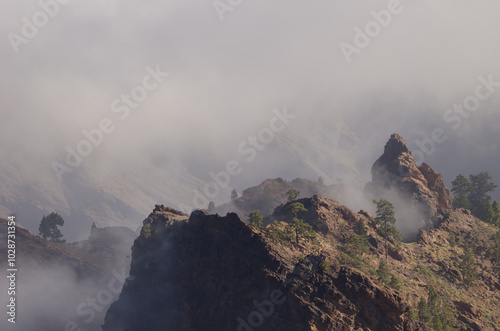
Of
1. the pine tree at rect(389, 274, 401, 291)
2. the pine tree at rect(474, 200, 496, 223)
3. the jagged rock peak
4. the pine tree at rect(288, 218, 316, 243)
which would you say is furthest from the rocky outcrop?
the pine tree at rect(474, 200, 496, 223)

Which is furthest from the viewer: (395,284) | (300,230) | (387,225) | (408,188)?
(408,188)

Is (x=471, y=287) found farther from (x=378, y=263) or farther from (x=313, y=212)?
(x=313, y=212)

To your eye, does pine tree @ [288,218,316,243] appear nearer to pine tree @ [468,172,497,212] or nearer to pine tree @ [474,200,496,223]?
pine tree @ [474,200,496,223]

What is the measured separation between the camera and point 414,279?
13662 centimetres

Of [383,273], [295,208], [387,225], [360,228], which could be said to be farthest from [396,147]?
[383,273]

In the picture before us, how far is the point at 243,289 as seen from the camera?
10706cm

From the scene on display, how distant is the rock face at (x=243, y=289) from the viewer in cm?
9831

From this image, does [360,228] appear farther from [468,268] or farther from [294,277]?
[294,277]

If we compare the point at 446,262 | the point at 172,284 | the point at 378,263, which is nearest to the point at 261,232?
the point at 172,284

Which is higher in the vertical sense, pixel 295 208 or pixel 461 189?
pixel 461 189

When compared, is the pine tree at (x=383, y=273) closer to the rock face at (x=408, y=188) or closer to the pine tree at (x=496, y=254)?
the rock face at (x=408, y=188)

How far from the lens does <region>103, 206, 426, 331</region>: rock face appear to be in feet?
323

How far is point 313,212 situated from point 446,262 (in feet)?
138

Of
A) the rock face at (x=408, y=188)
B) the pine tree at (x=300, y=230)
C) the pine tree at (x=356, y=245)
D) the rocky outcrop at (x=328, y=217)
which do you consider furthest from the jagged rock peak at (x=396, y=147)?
the pine tree at (x=300, y=230)
